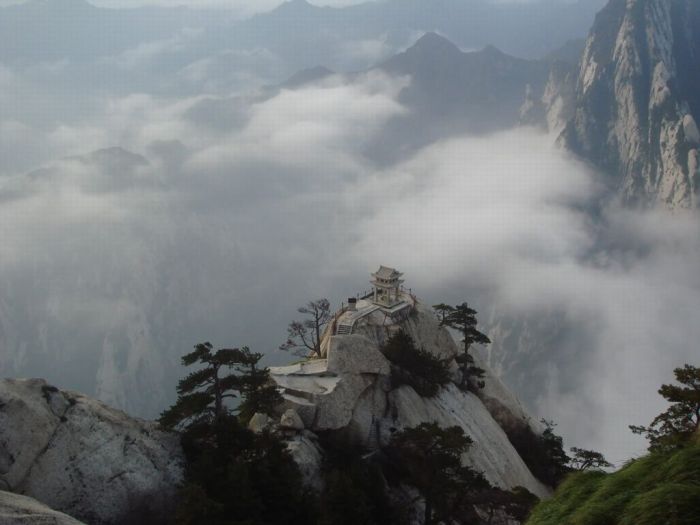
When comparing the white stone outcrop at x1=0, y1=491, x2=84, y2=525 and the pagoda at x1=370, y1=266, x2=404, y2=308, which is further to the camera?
the pagoda at x1=370, y1=266, x2=404, y2=308

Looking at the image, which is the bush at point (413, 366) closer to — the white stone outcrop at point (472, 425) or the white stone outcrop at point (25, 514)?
the white stone outcrop at point (472, 425)

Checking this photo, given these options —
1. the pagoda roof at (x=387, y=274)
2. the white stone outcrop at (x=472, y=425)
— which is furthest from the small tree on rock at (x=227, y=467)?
the pagoda roof at (x=387, y=274)

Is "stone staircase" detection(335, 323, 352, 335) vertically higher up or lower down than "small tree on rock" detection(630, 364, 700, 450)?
higher up

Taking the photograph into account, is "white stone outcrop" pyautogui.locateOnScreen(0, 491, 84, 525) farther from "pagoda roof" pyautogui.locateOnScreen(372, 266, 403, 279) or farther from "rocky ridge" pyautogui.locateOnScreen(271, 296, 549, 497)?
"pagoda roof" pyautogui.locateOnScreen(372, 266, 403, 279)

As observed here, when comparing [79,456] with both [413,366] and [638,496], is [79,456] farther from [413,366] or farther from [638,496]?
[413,366]

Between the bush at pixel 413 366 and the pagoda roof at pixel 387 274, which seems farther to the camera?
the pagoda roof at pixel 387 274

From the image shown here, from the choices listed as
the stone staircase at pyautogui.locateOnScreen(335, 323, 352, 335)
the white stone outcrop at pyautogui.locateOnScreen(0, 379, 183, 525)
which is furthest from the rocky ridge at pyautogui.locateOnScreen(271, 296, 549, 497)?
the white stone outcrop at pyautogui.locateOnScreen(0, 379, 183, 525)

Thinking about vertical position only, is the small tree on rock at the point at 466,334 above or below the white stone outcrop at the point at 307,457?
above
